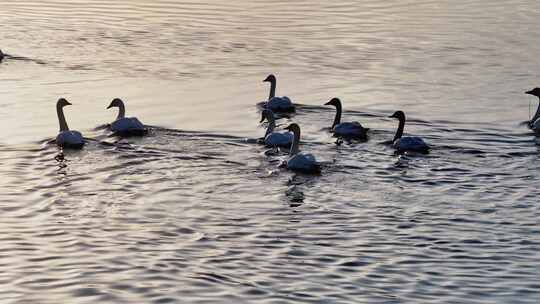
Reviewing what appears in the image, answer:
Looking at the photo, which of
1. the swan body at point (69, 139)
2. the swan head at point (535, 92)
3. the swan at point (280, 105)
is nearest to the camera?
the swan body at point (69, 139)

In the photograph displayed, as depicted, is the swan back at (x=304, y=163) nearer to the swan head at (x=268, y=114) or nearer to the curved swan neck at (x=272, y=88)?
the swan head at (x=268, y=114)

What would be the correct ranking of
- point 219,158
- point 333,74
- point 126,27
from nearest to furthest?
point 219,158
point 333,74
point 126,27

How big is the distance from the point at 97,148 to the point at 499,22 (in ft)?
74.3

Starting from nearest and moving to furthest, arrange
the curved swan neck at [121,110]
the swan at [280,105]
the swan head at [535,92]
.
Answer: the curved swan neck at [121,110]
the swan at [280,105]
the swan head at [535,92]

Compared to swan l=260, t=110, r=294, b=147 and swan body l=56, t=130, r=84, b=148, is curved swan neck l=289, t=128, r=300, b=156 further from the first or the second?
swan body l=56, t=130, r=84, b=148

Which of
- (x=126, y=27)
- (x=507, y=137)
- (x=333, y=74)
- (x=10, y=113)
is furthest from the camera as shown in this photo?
(x=126, y=27)

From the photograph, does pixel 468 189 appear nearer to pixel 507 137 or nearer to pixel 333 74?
pixel 507 137

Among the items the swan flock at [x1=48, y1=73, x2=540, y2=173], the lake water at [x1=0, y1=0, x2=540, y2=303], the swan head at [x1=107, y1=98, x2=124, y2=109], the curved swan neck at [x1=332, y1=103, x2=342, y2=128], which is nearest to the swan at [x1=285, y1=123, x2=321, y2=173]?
the swan flock at [x1=48, y1=73, x2=540, y2=173]

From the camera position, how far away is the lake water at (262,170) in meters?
20.2

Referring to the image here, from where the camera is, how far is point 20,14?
48.2 m

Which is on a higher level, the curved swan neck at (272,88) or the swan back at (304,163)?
the curved swan neck at (272,88)

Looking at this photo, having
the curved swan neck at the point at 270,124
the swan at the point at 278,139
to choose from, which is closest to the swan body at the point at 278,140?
the swan at the point at 278,139

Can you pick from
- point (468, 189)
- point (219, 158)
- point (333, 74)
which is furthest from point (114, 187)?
point (333, 74)

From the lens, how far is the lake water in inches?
795
